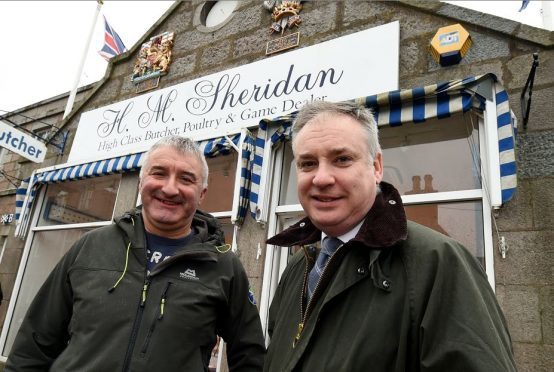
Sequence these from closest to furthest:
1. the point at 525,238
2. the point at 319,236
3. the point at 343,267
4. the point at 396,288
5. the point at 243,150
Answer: the point at 396,288, the point at 343,267, the point at 319,236, the point at 525,238, the point at 243,150

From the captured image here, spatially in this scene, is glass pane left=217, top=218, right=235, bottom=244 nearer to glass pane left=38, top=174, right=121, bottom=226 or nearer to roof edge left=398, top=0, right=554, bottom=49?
glass pane left=38, top=174, right=121, bottom=226

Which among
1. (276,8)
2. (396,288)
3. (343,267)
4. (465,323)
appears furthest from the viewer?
(276,8)

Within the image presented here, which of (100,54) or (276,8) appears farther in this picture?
(100,54)

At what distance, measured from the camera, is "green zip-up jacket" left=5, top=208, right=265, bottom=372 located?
5.35 ft

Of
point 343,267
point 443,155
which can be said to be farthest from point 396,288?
point 443,155

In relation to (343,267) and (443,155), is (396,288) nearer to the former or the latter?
(343,267)

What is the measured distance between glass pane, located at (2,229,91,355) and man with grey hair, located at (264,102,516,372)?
18.6ft

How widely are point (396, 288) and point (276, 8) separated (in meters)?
5.01

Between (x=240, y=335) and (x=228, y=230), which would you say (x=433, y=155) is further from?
(x=240, y=335)

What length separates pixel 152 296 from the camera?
1.73 metres

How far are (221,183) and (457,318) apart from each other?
4.30 metres

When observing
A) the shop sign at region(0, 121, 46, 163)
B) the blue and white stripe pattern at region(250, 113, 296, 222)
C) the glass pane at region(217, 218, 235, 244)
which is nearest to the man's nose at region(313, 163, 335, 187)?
the blue and white stripe pattern at region(250, 113, 296, 222)

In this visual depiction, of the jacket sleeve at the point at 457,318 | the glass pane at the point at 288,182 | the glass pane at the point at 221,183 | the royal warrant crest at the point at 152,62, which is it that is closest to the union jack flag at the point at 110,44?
the royal warrant crest at the point at 152,62

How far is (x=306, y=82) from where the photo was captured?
4652mm
